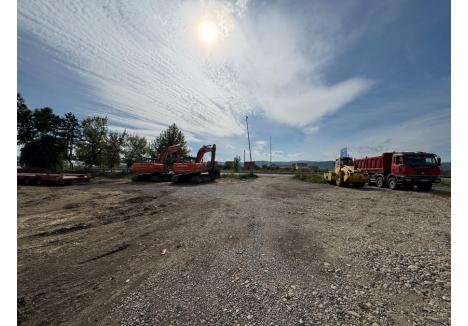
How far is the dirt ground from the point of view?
277cm

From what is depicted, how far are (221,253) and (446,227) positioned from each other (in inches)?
288

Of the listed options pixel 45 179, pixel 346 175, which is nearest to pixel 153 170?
pixel 45 179

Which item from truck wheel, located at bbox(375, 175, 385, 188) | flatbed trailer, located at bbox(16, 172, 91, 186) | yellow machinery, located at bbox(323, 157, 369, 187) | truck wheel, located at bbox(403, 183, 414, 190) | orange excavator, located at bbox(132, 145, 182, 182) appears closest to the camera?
truck wheel, located at bbox(403, 183, 414, 190)

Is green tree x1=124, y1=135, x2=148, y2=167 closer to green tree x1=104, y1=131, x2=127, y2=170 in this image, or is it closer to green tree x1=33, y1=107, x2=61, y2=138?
green tree x1=104, y1=131, x2=127, y2=170

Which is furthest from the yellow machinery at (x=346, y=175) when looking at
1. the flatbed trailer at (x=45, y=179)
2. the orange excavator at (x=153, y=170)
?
the flatbed trailer at (x=45, y=179)

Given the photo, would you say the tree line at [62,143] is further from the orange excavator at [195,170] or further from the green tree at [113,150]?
the orange excavator at [195,170]

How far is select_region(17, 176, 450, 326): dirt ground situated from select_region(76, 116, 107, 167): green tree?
111ft

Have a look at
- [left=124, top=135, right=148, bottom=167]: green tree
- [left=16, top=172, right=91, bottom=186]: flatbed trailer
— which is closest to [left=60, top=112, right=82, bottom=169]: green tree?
[left=124, top=135, right=148, bottom=167]: green tree

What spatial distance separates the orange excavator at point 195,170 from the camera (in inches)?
817

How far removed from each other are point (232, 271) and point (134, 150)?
136ft

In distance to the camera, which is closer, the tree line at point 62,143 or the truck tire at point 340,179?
the truck tire at point 340,179

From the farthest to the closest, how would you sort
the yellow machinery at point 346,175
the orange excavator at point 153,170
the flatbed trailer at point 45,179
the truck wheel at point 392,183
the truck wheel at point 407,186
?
the orange excavator at point 153,170 < the flatbed trailer at point 45,179 < the yellow machinery at point 346,175 < the truck wheel at point 392,183 < the truck wheel at point 407,186

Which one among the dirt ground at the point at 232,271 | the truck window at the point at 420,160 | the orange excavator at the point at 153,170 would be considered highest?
the truck window at the point at 420,160

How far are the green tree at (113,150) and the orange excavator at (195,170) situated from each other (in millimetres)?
22947
